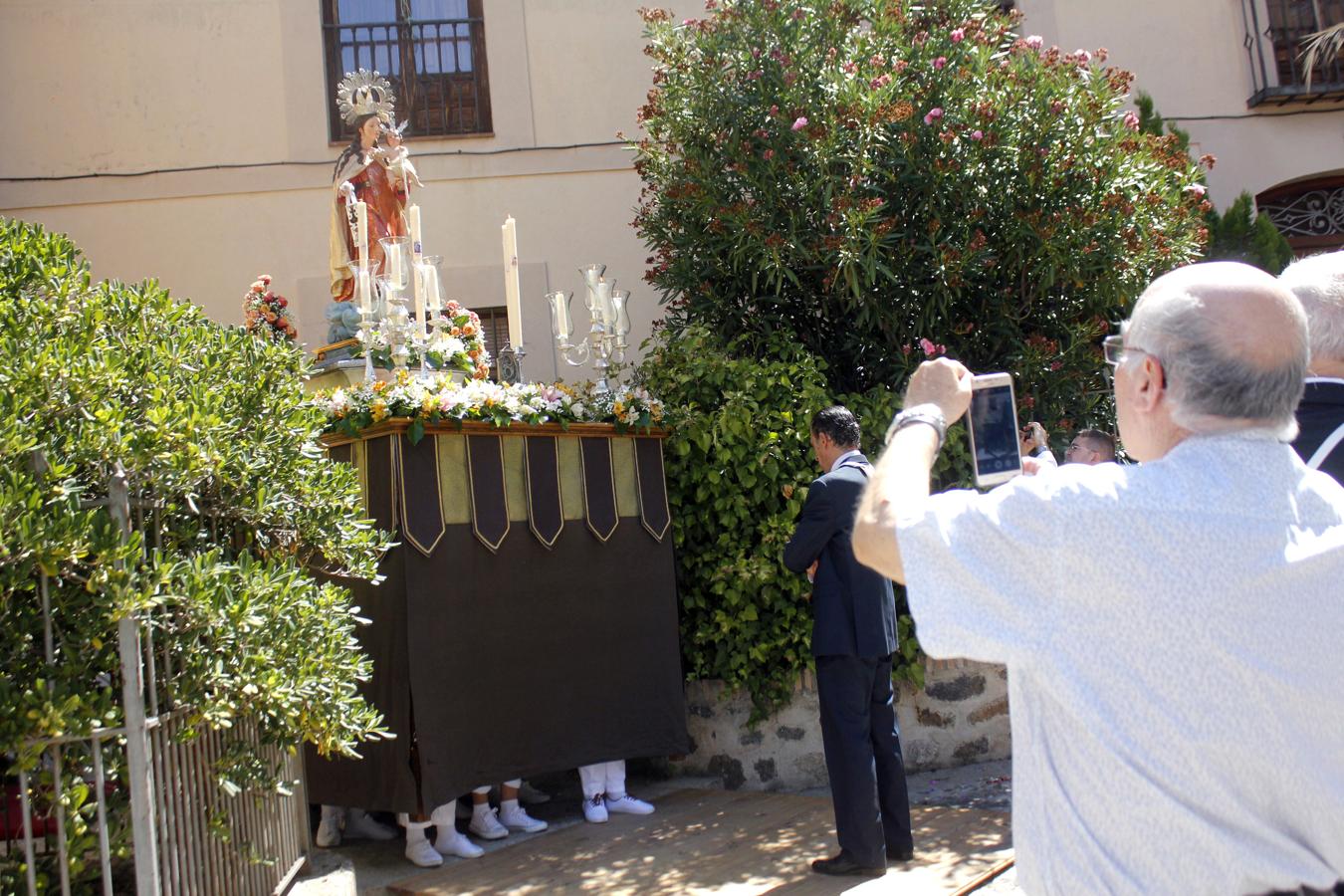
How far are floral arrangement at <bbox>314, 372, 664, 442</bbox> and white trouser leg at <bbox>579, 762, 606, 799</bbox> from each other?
1710 mm

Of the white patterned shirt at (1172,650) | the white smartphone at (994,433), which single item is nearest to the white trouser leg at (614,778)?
the white smartphone at (994,433)

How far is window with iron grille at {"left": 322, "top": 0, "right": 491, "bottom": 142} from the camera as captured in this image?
10.1 m

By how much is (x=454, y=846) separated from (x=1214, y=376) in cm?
457

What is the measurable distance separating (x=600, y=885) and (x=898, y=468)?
3.68 metres

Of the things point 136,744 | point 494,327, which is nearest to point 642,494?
point 136,744

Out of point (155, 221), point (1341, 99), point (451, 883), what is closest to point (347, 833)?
point (451, 883)

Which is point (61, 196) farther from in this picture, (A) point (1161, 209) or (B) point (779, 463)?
(A) point (1161, 209)

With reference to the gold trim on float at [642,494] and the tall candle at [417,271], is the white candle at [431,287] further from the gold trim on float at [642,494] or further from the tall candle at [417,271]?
the gold trim on float at [642,494]

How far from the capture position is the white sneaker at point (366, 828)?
5.66 m

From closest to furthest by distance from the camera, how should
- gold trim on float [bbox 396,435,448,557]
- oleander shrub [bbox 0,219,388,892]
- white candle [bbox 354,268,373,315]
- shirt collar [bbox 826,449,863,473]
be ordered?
oleander shrub [bbox 0,219,388,892] → shirt collar [bbox 826,449,863,473] → gold trim on float [bbox 396,435,448,557] → white candle [bbox 354,268,373,315]

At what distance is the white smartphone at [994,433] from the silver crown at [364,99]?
5839 mm

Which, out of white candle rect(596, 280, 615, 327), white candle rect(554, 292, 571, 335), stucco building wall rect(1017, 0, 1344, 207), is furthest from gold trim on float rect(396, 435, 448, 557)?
stucco building wall rect(1017, 0, 1344, 207)

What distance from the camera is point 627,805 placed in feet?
19.9

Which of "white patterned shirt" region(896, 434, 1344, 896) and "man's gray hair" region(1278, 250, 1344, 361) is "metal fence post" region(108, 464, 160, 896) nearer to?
"white patterned shirt" region(896, 434, 1344, 896)
